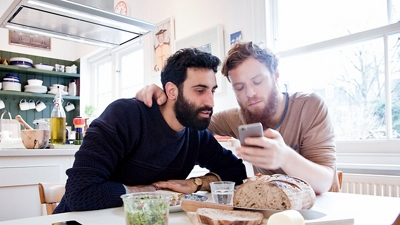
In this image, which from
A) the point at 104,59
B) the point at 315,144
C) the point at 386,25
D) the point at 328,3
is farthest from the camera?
the point at 104,59

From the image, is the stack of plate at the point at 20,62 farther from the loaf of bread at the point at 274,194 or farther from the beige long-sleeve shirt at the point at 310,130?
the loaf of bread at the point at 274,194

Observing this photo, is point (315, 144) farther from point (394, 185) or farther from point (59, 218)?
point (59, 218)

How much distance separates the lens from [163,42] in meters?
3.74

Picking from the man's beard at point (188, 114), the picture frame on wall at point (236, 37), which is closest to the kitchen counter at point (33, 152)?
the man's beard at point (188, 114)

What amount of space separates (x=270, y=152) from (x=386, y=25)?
1.63 m

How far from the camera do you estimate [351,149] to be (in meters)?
2.26

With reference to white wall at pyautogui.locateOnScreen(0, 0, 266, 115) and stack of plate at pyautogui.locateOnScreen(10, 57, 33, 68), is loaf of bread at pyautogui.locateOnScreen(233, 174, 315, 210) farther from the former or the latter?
stack of plate at pyautogui.locateOnScreen(10, 57, 33, 68)

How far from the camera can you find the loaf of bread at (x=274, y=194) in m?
0.85

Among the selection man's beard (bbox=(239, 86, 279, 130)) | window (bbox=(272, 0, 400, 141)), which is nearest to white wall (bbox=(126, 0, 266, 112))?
window (bbox=(272, 0, 400, 141))

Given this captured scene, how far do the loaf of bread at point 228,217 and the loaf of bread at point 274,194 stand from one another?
0.07 meters

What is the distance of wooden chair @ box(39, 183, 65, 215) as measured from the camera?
51.7 inches

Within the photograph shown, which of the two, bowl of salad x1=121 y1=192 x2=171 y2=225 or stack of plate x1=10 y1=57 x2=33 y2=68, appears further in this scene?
stack of plate x1=10 y1=57 x2=33 y2=68

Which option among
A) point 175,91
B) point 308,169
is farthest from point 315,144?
point 175,91

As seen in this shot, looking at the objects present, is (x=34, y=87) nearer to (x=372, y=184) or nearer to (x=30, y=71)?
(x=30, y=71)
